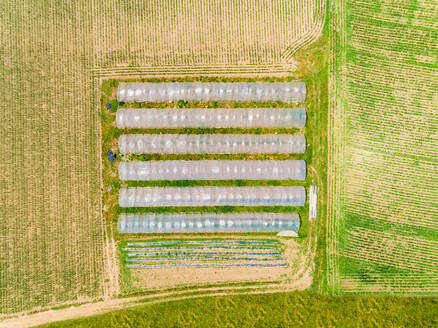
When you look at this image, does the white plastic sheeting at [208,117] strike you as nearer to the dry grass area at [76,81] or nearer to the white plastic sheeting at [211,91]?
the white plastic sheeting at [211,91]

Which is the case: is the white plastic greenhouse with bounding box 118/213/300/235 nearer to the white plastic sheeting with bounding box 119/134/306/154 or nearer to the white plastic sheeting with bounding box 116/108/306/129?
the white plastic sheeting with bounding box 119/134/306/154

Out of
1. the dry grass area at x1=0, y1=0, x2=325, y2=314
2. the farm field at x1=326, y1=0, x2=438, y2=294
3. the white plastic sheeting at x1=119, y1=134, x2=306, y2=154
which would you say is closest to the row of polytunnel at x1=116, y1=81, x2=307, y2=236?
the white plastic sheeting at x1=119, y1=134, x2=306, y2=154

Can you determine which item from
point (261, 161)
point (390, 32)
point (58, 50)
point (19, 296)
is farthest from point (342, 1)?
point (19, 296)

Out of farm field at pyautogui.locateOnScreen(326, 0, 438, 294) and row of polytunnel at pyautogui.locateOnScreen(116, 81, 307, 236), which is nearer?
row of polytunnel at pyautogui.locateOnScreen(116, 81, 307, 236)

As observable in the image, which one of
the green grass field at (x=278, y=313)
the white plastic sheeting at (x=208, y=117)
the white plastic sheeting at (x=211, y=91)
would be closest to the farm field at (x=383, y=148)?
the green grass field at (x=278, y=313)

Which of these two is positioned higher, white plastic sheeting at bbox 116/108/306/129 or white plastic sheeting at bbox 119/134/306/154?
white plastic sheeting at bbox 116/108/306/129

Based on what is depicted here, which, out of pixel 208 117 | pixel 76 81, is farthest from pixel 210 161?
pixel 76 81
